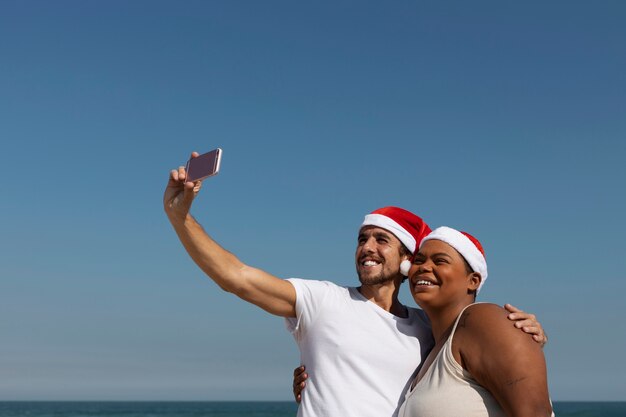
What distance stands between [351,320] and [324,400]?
1.71 ft

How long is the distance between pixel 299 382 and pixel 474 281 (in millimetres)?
1332

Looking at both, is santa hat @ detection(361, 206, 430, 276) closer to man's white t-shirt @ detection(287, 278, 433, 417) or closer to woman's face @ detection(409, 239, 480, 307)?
man's white t-shirt @ detection(287, 278, 433, 417)

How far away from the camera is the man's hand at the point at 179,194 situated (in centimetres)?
457

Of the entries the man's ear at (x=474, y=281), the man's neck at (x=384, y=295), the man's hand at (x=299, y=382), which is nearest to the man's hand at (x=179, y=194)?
the man's hand at (x=299, y=382)

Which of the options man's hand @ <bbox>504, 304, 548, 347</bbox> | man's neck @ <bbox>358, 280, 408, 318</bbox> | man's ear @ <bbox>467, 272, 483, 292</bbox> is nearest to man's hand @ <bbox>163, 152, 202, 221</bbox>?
man's neck @ <bbox>358, 280, 408, 318</bbox>

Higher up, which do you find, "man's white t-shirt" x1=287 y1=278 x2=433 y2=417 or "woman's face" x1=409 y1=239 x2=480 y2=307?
→ "woman's face" x1=409 y1=239 x2=480 y2=307

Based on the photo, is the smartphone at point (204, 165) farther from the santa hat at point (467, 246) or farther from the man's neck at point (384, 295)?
the man's neck at point (384, 295)

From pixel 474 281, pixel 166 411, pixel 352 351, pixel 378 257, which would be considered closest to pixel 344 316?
pixel 352 351

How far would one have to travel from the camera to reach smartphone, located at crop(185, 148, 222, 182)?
4246 mm

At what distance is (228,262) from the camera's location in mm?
4785

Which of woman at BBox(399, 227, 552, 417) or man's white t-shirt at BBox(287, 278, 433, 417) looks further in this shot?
man's white t-shirt at BBox(287, 278, 433, 417)

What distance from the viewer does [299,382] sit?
203 inches

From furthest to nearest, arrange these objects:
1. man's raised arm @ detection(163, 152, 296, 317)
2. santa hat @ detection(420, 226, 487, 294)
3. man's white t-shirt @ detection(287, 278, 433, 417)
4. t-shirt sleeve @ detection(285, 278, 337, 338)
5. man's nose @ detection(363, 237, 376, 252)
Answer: man's nose @ detection(363, 237, 376, 252)
t-shirt sleeve @ detection(285, 278, 337, 338)
man's white t-shirt @ detection(287, 278, 433, 417)
man's raised arm @ detection(163, 152, 296, 317)
santa hat @ detection(420, 226, 487, 294)

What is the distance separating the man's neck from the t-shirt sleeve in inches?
10.6
